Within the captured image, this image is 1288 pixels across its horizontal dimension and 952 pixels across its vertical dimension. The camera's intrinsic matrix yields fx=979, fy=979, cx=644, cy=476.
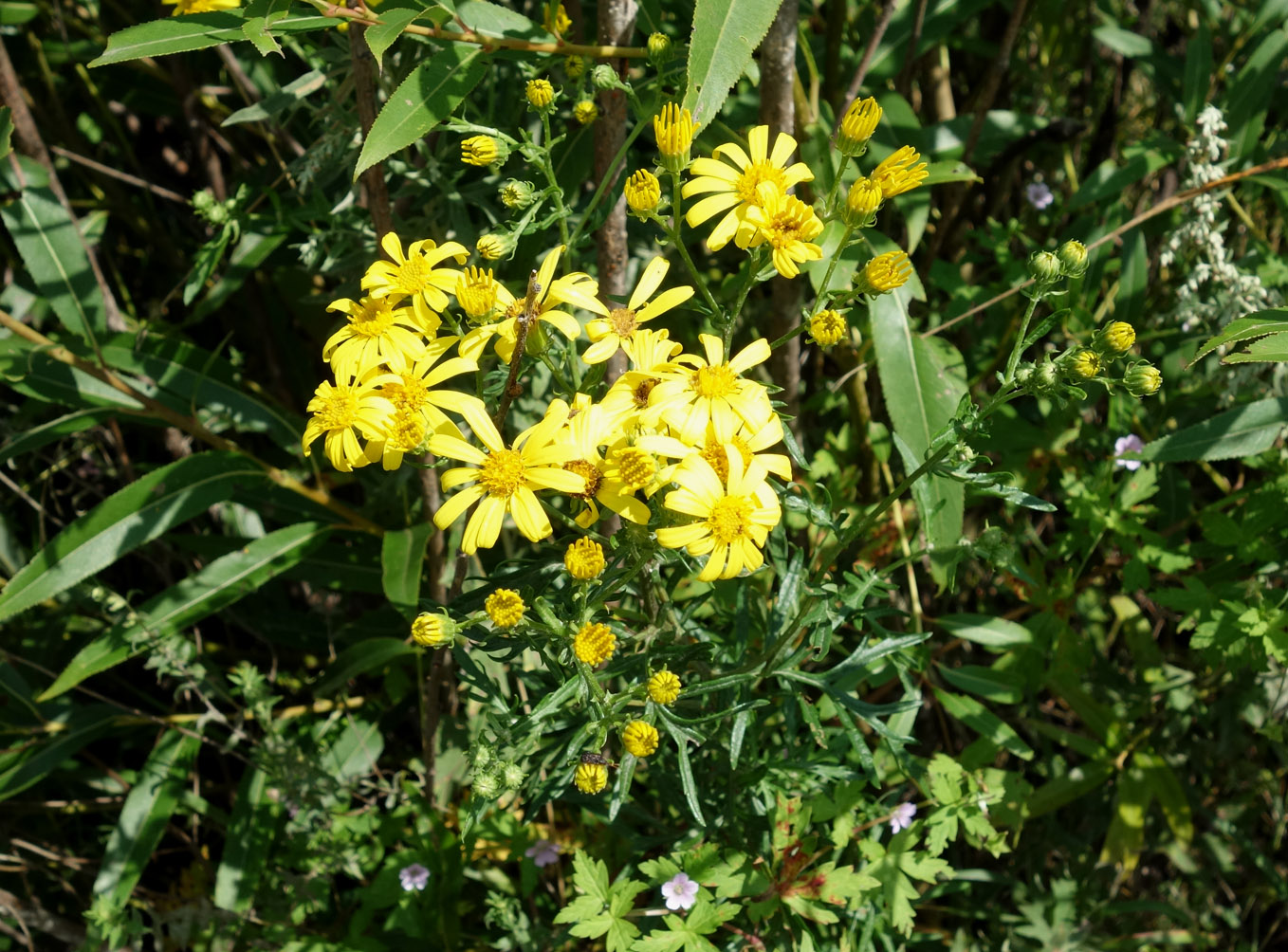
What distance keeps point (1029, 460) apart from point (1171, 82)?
→ 3.87 feet

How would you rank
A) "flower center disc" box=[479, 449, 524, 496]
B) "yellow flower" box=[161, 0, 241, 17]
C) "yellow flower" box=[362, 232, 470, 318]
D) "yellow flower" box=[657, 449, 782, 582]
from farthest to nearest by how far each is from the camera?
"yellow flower" box=[161, 0, 241, 17], "yellow flower" box=[362, 232, 470, 318], "flower center disc" box=[479, 449, 524, 496], "yellow flower" box=[657, 449, 782, 582]

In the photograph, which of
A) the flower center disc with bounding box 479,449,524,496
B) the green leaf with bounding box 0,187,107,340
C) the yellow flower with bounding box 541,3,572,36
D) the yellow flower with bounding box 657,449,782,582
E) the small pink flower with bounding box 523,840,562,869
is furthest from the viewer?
the green leaf with bounding box 0,187,107,340

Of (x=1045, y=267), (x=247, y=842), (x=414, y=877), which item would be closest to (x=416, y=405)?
(x=1045, y=267)

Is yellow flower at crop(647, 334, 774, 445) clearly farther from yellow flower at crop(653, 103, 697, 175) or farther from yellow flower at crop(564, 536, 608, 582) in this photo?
yellow flower at crop(653, 103, 697, 175)

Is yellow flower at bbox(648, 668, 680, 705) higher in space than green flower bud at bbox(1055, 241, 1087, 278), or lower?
lower

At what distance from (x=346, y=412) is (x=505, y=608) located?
1.19 feet

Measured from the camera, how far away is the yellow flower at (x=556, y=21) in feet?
5.46

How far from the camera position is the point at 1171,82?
8.79 feet

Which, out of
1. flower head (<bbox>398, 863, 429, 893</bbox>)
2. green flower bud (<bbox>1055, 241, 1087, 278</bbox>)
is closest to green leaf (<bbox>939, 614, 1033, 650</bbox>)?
green flower bud (<bbox>1055, 241, 1087, 278</bbox>)

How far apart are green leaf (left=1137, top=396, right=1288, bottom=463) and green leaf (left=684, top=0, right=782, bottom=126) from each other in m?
1.27

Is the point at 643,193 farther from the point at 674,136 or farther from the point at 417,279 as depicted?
the point at 417,279

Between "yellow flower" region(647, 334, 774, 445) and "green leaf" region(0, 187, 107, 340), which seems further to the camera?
"green leaf" region(0, 187, 107, 340)

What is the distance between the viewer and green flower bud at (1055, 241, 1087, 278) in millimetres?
1395

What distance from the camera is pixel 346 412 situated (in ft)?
4.52
